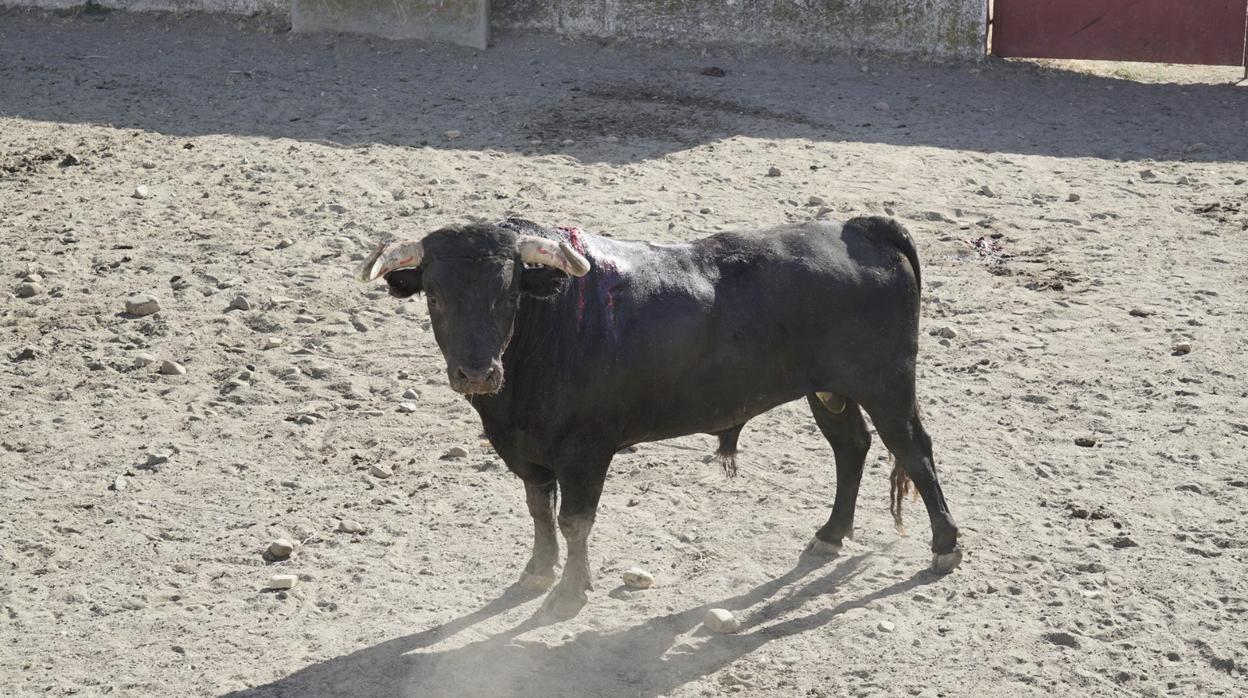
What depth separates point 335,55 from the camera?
49.8 feet

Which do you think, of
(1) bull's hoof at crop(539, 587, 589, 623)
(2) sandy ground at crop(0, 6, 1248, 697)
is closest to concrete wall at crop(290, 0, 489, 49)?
(2) sandy ground at crop(0, 6, 1248, 697)

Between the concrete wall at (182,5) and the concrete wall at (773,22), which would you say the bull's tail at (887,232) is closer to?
the concrete wall at (773,22)

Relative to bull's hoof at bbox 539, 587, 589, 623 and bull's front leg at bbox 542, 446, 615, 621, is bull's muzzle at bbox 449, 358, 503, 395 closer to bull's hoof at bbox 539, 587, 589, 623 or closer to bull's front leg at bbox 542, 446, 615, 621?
bull's front leg at bbox 542, 446, 615, 621

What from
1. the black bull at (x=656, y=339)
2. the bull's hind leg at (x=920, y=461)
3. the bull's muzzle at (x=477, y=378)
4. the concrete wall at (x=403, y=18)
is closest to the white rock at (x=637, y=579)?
the black bull at (x=656, y=339)

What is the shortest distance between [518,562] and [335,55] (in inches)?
359

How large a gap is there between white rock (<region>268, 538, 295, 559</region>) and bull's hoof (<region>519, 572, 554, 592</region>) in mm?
1174

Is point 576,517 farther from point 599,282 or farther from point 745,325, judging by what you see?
point 745,325

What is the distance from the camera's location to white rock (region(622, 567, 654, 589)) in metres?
7.11

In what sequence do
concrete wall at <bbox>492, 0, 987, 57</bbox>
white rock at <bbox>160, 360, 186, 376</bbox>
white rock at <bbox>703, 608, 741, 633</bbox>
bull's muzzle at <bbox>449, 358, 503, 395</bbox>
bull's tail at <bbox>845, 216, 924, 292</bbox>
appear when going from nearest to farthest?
bull's muzzle at <bbox>449, 358, 503, 395</bbox> → white rock at <bbox>703, 608, 741, 633</bbox> → bull's tail at <bbox>845, 216, 924, 292</bbox> → white rock at <bbox>160, 360, 186, 376</bbox> → concrete wall at <bbox>492, 0, 987, 57</bbox>

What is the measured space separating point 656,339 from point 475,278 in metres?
0.97

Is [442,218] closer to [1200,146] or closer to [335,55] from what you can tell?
[335,55]

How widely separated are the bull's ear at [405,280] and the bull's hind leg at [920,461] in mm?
2228

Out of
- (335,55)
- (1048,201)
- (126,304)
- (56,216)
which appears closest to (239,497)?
(126,304)

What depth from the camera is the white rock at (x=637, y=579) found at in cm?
711
